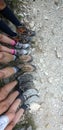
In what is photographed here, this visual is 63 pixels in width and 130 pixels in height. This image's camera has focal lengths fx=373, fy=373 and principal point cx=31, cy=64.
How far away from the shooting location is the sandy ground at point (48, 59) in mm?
5379

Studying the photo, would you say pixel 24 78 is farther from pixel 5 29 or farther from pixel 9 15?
pixel 9 15

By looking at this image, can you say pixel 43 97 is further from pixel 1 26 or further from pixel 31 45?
pixel 1 26

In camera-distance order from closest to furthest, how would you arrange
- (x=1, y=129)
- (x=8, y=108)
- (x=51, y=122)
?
(x=1, y=129), (x=8, y=108), (x=51, y=122)

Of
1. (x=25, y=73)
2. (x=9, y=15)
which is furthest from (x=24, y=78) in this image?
(x=9, y=15)

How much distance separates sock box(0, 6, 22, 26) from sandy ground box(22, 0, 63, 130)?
14.4 inches

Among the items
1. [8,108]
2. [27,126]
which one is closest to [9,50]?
[8,108]

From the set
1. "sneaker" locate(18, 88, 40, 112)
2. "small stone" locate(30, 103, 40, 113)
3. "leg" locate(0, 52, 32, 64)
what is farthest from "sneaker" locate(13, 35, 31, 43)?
"small stone" locate(30, 103, 40, 113)

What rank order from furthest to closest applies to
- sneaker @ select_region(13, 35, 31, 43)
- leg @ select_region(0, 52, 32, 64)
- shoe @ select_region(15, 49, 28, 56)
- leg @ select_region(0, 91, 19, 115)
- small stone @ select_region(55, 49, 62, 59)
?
small stone @ select_region(55, 49, 62, 59), sneaker @ select_region(13, 35, 31, 43), shoe @ select_region(15, 49, 28, 56), leg @ select_region(0, 52, 32, 64), leg @ select_region(0, 91, 19, 115)

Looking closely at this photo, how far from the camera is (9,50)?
200 inches

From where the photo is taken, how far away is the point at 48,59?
545cm

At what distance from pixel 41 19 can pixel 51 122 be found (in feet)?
5.00

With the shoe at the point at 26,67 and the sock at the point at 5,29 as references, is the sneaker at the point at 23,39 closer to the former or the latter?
the sock at the point at 5,29

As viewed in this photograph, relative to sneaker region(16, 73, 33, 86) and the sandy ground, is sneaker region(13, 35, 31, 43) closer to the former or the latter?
the sandy ground

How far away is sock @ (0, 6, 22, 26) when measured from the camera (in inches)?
193
